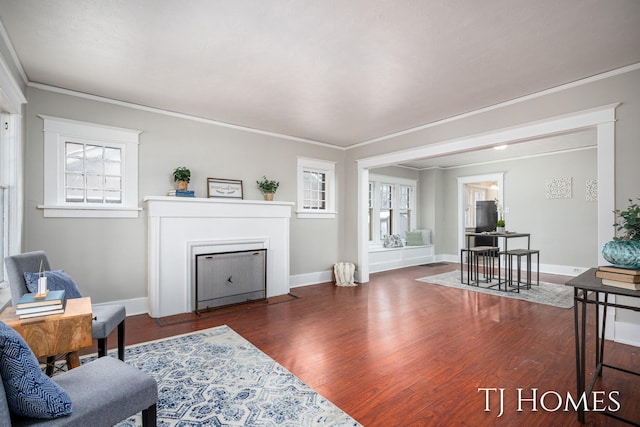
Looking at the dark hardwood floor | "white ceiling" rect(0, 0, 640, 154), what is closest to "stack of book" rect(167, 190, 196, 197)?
"white ceiling" rect(0, 0, 640, 154)

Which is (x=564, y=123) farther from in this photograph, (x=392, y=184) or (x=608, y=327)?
(x=392, y=184)

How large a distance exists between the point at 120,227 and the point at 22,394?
3.18 meters

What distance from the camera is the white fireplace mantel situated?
12.7ft

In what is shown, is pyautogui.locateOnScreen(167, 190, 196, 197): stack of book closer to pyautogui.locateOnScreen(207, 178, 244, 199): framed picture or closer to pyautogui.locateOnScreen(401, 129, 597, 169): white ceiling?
pyautogui.locateOnScreen(207, 178, 244, 199): framed picture

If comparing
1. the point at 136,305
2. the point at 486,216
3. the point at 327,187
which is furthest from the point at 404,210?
the point at 136,305

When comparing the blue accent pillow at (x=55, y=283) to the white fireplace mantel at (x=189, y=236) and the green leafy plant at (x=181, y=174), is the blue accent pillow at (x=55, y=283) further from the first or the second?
the green leafy plant at (x=181, y=174)

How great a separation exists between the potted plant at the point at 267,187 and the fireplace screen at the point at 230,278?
0.91 metres

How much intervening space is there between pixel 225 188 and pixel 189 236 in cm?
95

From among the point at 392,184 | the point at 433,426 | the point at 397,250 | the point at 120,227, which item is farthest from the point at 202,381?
the point at 392,184

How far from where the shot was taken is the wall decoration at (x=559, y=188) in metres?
6.45

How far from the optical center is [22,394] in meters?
1.08

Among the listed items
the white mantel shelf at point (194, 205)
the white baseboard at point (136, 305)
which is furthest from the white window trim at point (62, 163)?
the white baseboard at point (136, 305)

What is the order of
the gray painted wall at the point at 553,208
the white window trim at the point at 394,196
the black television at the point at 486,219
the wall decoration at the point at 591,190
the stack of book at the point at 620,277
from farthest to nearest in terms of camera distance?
the black television at the point at 486,219, the white window trim at the point at 394,196, the gray painted wall at the point at 553,208, the wall decoration at the point at 591,190, the stack of book at the point at 620,277

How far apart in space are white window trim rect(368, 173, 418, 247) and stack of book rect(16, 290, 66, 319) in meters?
6.35
